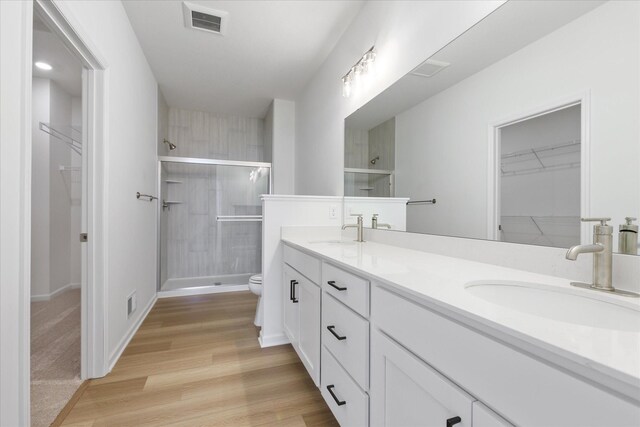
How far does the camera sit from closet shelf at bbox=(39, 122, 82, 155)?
116 inches

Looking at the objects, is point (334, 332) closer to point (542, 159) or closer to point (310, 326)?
point (310, 326)

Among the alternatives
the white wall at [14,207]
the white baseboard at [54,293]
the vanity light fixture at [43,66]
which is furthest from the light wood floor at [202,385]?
the vanity light fixture at [43,66]

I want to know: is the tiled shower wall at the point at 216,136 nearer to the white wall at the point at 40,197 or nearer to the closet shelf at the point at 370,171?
the white wall at the point at 40,197

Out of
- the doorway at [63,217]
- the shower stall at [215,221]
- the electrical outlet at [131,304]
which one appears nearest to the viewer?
the doorway at [63,217]

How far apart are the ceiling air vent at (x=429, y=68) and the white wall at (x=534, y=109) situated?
0.12m

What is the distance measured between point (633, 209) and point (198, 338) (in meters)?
2.44

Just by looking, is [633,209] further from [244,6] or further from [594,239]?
[244,6]

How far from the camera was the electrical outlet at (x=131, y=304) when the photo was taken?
2148mm

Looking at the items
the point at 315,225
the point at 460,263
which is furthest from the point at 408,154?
the point at 315,225

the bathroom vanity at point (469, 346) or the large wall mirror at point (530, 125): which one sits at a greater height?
the large wall mirror at point (530, 125)

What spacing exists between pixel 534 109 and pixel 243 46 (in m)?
2.35

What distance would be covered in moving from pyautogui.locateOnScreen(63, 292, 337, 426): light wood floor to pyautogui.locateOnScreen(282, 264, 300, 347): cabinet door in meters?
0.19

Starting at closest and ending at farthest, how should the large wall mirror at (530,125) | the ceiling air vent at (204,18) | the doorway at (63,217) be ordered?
the large wall mirror at (530,125), the doorway at (63,217), the ceiling air vent at (204,18)

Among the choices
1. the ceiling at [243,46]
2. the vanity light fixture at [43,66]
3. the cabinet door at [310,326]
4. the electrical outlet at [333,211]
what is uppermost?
the ceiling at [243,46]
